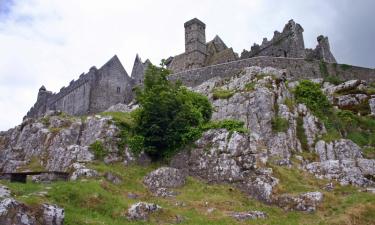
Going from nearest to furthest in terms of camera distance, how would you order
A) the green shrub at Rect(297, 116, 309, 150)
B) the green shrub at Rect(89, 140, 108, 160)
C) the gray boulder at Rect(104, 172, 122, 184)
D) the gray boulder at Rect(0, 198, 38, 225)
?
the gray boulder at Rect(0, 198, 38, 225)
the gray boulder at Rect(104, 172, 122, 184)
the green shrub at Rect(89, 140, 108, 160)
the green shrub at Rect(297, 116, 309, 150)

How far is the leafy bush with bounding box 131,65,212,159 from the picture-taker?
2977cm

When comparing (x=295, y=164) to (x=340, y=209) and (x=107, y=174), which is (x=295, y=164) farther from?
(x=107, y=174)

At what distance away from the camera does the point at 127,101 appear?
2105 inches

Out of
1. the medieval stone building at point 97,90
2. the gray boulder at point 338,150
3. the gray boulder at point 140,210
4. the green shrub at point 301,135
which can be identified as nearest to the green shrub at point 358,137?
the gray boulder at point 338,150

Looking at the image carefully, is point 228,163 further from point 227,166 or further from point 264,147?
point 264,147

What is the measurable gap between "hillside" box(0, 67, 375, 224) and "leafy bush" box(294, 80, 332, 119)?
0.09 m

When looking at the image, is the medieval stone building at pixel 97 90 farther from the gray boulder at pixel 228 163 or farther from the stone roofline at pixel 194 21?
the gray boulder at pixel 228 163

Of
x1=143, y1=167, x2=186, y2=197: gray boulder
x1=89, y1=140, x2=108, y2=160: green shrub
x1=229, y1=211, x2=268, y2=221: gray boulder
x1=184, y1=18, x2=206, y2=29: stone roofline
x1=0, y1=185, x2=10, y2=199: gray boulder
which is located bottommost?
Result: x1=229, y1=211, x2=268, y2=221: gray boulder

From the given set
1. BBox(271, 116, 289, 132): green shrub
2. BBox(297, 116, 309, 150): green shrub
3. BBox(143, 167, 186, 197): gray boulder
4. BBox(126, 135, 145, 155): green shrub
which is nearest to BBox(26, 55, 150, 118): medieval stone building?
BBox(126, 135, 145, 155): green shrub

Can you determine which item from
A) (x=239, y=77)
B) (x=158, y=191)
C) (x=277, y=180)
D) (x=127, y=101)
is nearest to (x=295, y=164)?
(x=277, y=180)

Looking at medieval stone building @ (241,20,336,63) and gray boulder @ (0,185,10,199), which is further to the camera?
medieval stone building @ (241,20,336,63)

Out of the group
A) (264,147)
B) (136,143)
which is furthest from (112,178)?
(264,147)

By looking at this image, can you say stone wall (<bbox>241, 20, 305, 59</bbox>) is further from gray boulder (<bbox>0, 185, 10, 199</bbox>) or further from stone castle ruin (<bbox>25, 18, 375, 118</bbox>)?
gray boulder (<bbox>0, 185, 10, 199</bbox>)

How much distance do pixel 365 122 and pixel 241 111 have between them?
35.8 ft
